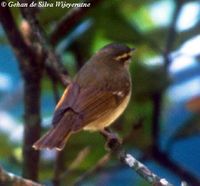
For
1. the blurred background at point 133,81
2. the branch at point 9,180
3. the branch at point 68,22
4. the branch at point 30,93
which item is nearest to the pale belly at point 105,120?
the blurred background at point 133,81

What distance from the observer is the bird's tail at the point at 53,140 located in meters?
2.74

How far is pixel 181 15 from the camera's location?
3.73 metres

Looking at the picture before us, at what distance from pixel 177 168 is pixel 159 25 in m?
0.87

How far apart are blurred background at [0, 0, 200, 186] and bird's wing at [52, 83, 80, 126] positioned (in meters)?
0.08

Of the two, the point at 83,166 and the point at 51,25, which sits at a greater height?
the point at 51,25

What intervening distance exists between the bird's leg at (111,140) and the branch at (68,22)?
458mm

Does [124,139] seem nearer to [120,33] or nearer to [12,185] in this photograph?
[120,33]

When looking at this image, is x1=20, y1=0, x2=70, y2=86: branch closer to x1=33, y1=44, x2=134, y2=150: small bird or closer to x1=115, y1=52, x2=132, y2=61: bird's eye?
x1=33, y1=44, x2=134, y2=150: small bird

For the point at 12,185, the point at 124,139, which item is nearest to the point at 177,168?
the point at 124,139

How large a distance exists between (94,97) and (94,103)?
0.20ft

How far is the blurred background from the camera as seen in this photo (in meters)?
3.35

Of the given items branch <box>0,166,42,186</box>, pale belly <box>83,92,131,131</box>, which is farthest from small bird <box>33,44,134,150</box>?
branch <box>0,166,42,186</box>

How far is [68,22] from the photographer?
3.20 m

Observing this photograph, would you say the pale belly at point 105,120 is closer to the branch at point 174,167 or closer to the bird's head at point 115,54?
the branch at point 174,167
